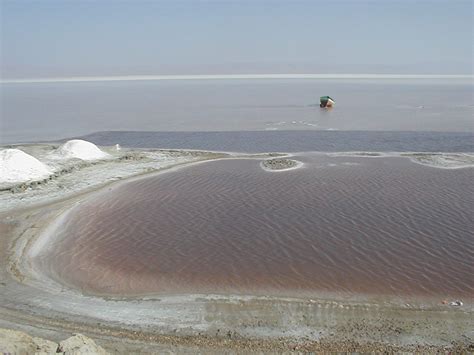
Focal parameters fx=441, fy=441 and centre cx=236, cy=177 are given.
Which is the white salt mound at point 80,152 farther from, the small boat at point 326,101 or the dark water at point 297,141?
the small boat at point 326,101

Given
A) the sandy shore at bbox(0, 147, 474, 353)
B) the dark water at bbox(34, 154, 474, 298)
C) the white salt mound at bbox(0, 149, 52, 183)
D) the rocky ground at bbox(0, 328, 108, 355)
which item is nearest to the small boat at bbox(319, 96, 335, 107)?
the dark water at bbox(34, 154, 474, 298)

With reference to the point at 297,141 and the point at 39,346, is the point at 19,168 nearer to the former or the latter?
the point at 39,346

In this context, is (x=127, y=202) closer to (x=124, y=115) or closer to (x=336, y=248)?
(x=336, y=248)

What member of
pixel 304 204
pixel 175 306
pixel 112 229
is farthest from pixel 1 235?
pixel 304 204

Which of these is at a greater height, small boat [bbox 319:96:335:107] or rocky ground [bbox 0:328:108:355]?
small boat [bbox 319:96:335:107]

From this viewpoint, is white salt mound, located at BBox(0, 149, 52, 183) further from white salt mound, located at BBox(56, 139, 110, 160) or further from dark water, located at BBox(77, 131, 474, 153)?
dark water, located at BBox(77, 131, 474, 153)
